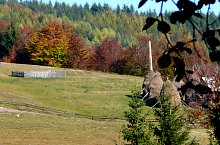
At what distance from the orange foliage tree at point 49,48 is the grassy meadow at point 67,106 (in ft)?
31.1

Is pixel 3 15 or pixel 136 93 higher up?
pixel 3 15

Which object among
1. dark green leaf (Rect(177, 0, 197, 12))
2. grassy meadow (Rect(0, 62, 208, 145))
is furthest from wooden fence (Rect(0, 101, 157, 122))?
dark green leaf (Rect(177, 0, 197, 12))

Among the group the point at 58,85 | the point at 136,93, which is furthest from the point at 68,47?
the point at 136,93

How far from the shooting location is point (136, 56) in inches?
Result: 3708

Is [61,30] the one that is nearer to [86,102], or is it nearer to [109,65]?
[109,65]

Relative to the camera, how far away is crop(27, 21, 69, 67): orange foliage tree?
9244 cm

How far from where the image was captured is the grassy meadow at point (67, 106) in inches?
1208

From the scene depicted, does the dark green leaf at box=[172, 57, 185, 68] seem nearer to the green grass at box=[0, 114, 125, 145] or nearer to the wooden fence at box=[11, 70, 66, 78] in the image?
the green grass at box=[0, 114, 125, 145]

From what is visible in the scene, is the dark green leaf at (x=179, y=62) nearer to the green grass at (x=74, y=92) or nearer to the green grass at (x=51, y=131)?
the green grass at (x=51, y=131)

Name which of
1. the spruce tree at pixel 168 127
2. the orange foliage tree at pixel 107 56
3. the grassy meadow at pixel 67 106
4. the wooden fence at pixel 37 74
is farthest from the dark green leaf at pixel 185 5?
the orange foliage tree at pixel 107 56

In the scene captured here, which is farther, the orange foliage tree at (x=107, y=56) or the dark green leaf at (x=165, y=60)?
the orange foliage tree at (x=107, y=56)

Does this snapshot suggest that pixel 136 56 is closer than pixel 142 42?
Yes

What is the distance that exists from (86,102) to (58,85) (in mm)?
11871

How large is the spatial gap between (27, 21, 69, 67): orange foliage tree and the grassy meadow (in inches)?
374
